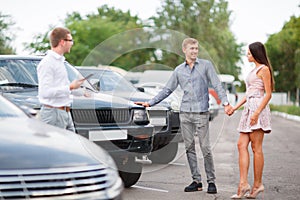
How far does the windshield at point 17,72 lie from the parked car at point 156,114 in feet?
5.20

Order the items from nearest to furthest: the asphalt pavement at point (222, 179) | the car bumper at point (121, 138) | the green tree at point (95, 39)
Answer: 1. the car bumper at point (121, 138)
2. the asphalt pavement at point (222, 179)
3. the green tree at point (95, 39)

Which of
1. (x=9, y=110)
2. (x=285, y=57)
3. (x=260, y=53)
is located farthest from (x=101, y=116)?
(x=285, y=57)

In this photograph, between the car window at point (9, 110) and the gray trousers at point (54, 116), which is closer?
the car window at point (9, 110)

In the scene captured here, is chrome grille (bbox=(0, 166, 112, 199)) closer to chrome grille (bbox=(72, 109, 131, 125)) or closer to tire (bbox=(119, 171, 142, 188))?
chrome grille (bbox=(72, 109, 131, 125))

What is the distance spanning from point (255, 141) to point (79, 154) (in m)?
3.86

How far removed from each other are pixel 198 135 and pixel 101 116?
4.07 feet

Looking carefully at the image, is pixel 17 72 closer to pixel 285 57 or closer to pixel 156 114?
pixel 156 114

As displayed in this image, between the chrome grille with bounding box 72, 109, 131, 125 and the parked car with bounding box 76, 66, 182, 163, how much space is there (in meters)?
1.64

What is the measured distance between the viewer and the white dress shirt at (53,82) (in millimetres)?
6148

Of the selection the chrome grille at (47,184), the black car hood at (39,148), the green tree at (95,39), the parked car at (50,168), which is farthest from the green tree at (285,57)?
the chrome grille at (47,184)

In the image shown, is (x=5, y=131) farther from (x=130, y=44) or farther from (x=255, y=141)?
(x=130, y=44)

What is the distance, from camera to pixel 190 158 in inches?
318

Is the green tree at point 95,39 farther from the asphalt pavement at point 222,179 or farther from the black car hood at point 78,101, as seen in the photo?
the black car hood at point 78,101

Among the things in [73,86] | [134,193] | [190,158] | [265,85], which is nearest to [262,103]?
[265,85]
